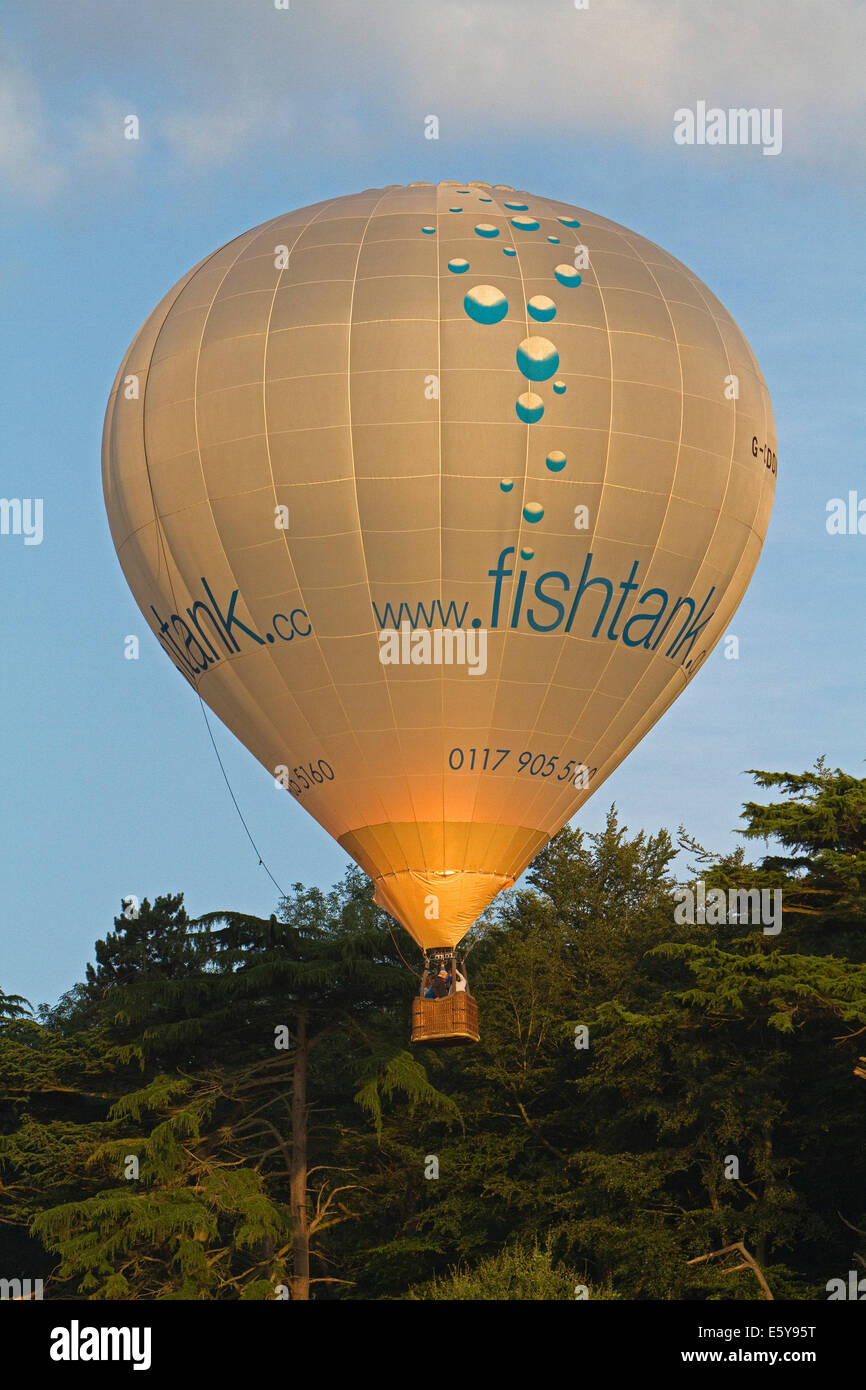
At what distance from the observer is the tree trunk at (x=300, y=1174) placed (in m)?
29.8

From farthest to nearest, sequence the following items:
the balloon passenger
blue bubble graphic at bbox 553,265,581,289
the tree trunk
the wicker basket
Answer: the tree trunk
blue bubble graphic at bbox 553,265,581,289
the balloon passenger
the wicker basket

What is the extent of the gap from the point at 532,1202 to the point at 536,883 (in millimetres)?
8585

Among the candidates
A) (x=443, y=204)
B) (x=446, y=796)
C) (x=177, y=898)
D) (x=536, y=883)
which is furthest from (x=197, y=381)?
(x=177, y=898)

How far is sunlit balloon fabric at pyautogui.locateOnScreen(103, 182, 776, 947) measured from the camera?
818 inches

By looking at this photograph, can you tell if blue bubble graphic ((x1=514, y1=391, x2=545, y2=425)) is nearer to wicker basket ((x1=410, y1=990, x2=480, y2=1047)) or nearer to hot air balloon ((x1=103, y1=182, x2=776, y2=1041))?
hot air balloon ((x1=103, y1=182, x2=776, y2=1041))

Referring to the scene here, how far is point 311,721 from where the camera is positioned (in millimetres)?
21688

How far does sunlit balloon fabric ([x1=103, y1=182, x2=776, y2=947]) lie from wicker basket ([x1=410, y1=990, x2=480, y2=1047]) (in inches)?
38.5

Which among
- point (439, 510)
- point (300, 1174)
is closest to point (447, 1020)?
point (439, 510)

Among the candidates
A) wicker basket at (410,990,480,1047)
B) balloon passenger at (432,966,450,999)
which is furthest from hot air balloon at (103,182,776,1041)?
balloon passenger at (432,966,450,999)

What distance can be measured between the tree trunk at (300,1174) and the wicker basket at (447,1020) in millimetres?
10146

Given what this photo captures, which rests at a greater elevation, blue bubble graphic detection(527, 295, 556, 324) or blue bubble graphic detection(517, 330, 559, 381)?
blue bubble graphic detection(527, 295, 556, 324)

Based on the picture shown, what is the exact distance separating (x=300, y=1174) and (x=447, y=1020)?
11.5 meters

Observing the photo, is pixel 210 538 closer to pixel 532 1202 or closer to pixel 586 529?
pixel 586 529

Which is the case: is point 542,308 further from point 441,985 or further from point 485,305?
point 441,985
